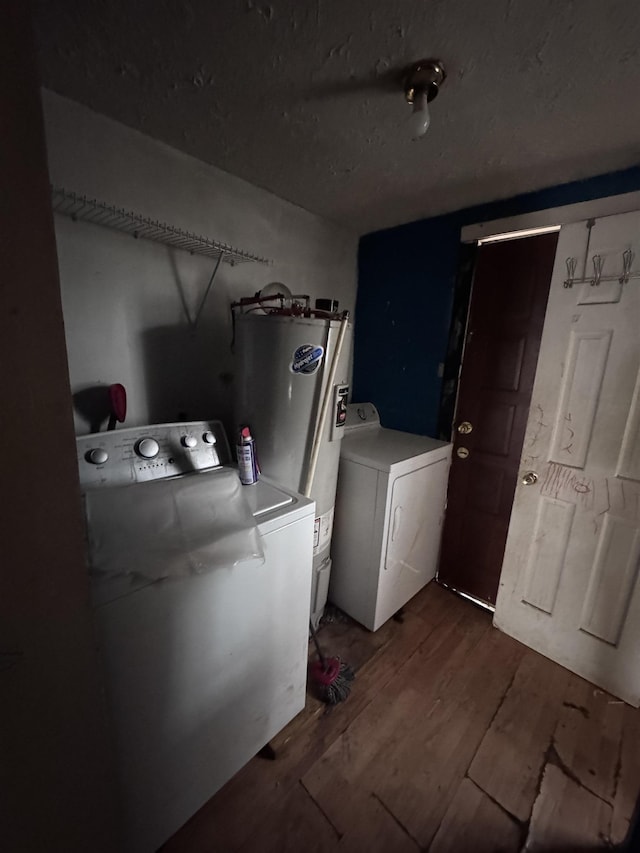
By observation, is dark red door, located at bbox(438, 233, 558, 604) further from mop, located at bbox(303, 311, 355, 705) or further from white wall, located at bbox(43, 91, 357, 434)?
white wall, located at bbox(43, 91, 357, 434)

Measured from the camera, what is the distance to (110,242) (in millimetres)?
1277

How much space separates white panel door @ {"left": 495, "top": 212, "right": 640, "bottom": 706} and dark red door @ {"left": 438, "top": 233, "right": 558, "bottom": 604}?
12 centimetres

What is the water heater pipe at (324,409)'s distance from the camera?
4.27ft

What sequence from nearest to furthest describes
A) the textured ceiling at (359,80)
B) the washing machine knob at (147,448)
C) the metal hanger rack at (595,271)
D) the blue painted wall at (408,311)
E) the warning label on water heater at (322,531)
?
the textured ceiling at (359,80) < the washing machine knob at (147,448) < the metal hanger rack at (595,271) < the warning label on water heater at (322,531) < the blue painted wall at (408,311)

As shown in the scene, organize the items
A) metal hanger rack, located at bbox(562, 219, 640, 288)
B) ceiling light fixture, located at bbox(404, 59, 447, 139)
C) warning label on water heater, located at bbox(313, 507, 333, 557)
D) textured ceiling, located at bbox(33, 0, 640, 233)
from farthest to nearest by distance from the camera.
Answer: warning label on water heater, located at bbox(313, 507, 333, 557), metal hanger rack, located at bbox(562, 219, 640, 288), ceiling light fixture, located at bbox(404, 59, 447, 139), textured ceiling, located at bbox(33, 0, 640, 233)

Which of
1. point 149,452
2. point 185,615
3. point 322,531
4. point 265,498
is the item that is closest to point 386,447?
point 322,531

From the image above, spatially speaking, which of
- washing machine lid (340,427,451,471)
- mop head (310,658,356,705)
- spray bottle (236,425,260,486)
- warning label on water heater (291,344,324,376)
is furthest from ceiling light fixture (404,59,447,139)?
mop head (310,658,356,705)

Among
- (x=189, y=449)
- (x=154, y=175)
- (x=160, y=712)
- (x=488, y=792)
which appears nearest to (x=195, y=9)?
(x=154, y=175)

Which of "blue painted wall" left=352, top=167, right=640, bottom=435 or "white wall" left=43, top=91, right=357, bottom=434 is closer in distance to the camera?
"white wall" left=43, top=91, right=357, bottom=434

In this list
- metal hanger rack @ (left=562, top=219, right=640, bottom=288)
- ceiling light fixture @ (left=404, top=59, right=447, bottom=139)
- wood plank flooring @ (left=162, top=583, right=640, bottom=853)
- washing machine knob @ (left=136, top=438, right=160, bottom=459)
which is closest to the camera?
ceiling light fixture @ (left=404, top=59, right=447, bottom=139)

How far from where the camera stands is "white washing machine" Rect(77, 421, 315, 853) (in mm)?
787

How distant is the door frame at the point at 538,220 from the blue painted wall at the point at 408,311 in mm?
48

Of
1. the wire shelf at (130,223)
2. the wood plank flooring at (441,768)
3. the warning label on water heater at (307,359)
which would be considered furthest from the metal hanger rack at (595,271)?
the wood plank flooring at (441,768)

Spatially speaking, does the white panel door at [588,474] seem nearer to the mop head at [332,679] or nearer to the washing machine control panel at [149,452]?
the mop head at [332,679]
